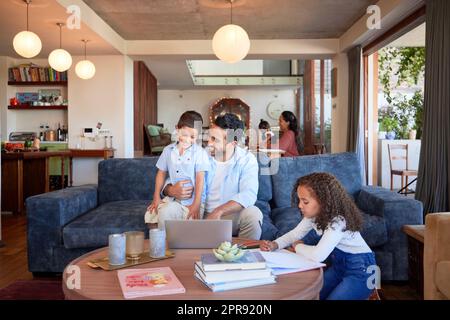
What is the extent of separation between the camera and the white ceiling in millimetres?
4281

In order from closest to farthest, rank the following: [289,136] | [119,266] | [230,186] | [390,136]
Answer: [119,266] < [230,186] < [289,136] < [390,136]

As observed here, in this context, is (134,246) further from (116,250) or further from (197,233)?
(197,233)

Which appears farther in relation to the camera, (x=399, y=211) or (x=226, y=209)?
(x=399, y=211)

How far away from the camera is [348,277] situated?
167 centimetres

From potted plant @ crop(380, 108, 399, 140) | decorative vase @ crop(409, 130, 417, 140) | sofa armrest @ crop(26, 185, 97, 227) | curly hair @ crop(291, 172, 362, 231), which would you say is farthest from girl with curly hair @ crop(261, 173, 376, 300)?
potted plant @ crop(380, 108, 399, 140)

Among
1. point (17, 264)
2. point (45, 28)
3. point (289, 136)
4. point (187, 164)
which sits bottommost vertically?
point (17, 264)

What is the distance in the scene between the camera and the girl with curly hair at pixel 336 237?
164 centimetres

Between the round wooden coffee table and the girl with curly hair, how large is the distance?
0.25 m

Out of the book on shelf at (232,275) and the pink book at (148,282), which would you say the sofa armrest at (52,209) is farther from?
the book on shelf at (232,275)

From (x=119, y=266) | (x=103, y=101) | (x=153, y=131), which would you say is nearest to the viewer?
(x=119, y=266)

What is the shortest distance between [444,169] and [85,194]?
2863 millimetres

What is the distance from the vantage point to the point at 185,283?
1.33 metres

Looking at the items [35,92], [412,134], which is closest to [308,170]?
[412,134]

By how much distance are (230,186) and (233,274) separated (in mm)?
1168
